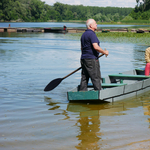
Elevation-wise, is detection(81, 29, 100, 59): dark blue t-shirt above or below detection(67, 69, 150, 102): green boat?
above

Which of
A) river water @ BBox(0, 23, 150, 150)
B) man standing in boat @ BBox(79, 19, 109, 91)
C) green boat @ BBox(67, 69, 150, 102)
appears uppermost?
man standing in boat @ BBox(79, 19, 109, 91)

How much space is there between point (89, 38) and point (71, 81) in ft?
13.5

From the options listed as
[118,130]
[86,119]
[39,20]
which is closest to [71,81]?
[86,119]

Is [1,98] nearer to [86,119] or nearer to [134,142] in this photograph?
[86,119]

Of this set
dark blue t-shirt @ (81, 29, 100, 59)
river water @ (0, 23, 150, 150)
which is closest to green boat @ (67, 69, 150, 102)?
river water @ (0, 23, 150, 150)

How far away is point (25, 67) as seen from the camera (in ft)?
46.3

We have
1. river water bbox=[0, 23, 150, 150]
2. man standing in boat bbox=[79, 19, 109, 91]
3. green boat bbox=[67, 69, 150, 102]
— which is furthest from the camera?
green boat bbox=[67, 69, 150, 102]

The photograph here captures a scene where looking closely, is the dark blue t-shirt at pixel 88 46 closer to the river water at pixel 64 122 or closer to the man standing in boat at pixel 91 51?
the man standing in boat at pixel 91 51

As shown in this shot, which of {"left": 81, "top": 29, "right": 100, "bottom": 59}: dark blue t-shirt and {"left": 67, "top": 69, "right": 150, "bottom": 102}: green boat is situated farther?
{"left": 67, "top": 69, "right": 150, "bottom": 102}: green boat

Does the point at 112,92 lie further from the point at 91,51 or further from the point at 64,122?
the point at 64,122

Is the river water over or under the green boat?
under

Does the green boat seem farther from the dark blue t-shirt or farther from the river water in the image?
the dark blue t-shirt

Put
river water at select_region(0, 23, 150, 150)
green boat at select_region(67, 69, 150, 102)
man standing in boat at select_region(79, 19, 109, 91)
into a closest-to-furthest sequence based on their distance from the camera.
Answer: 1. river water at select_region(0, 23, 150, 150)
2. man standing in boat at select_region(79, 19, 109, 91)
3. green boat at select_region(67, 69, 150, 102)

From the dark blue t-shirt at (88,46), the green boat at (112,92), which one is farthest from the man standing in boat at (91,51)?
the green boat at (112,92)
